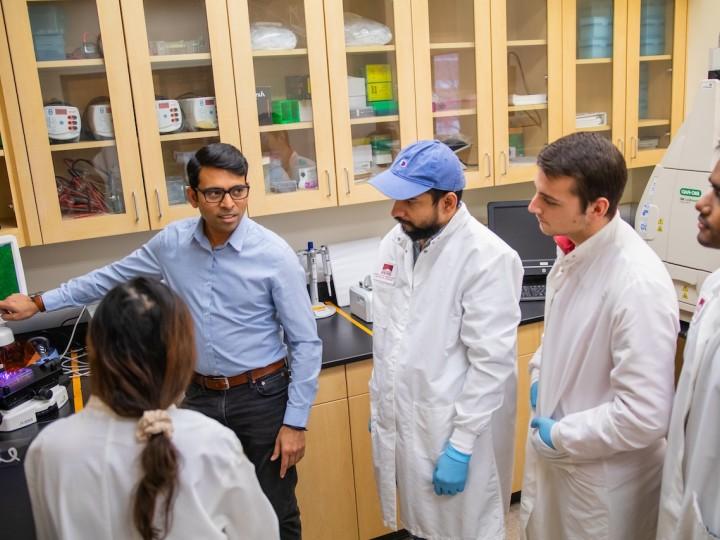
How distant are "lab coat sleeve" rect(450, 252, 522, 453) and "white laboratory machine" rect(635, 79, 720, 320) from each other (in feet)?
3.02

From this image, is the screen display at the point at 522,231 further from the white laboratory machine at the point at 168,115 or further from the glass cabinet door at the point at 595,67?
the white laboratory machine at the point at 168,115

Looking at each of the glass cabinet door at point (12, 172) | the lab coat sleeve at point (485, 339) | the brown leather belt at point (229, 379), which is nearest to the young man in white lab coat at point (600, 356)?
the lab coat sleeve at point (485, 339)

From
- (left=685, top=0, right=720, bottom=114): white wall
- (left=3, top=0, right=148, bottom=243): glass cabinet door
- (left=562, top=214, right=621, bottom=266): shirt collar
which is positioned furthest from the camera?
(left=685, top=0, right=720, bottom=114): white wall

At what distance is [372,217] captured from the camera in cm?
283

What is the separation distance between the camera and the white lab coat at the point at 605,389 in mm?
1270

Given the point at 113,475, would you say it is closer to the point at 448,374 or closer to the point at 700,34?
the point at 448,374

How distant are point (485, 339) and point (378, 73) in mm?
1297

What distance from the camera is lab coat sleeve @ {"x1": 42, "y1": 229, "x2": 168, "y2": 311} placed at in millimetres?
1847

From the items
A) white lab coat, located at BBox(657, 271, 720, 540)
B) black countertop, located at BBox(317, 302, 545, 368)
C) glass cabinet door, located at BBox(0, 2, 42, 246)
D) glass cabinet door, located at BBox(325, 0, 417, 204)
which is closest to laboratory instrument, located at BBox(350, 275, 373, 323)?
black countertop, located at BBox(317, 302, 545, 368)

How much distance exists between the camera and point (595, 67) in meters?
2.73

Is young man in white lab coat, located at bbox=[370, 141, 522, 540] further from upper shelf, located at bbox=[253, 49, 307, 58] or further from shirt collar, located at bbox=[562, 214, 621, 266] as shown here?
upper shelf, located at bbox=[253, 49, 307, 58]

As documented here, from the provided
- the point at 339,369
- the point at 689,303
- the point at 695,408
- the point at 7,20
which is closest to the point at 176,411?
the point at 695,408

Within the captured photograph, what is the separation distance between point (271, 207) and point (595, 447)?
55.5 inches

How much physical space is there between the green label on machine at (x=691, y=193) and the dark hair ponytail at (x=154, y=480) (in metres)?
1.91
